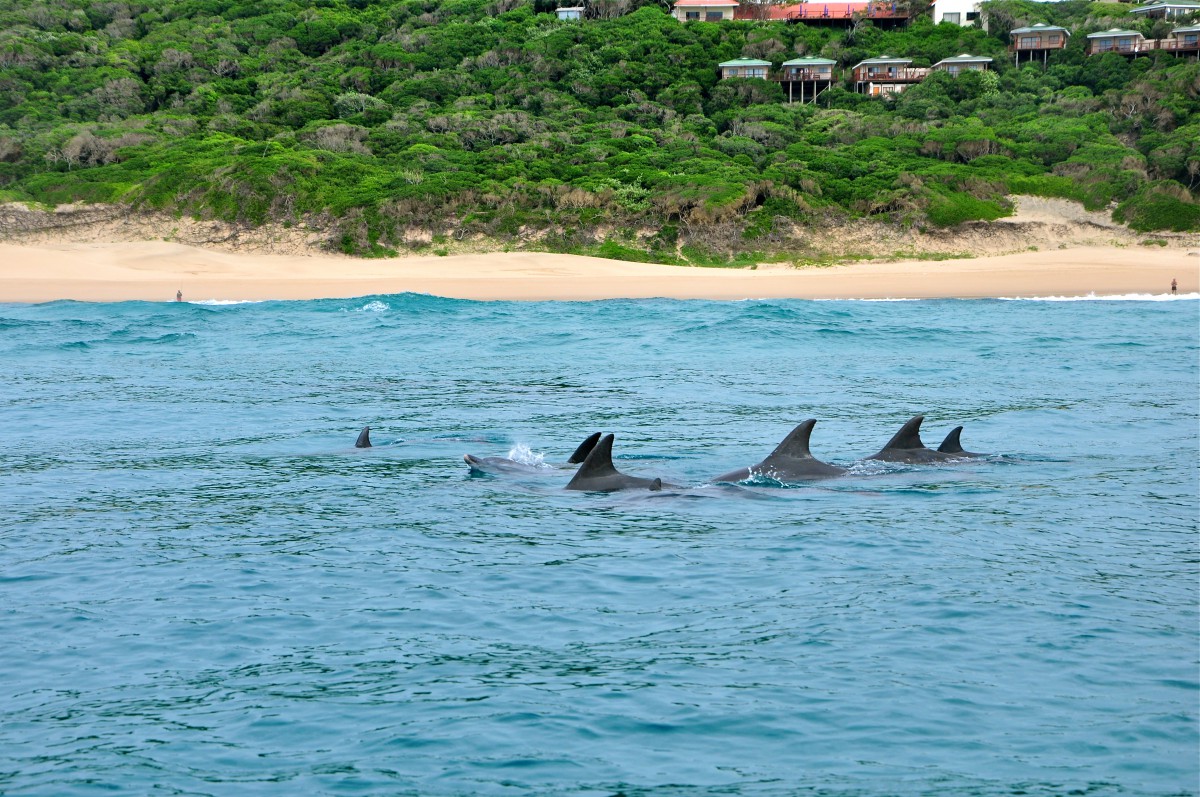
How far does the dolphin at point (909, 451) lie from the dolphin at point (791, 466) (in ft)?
2.26

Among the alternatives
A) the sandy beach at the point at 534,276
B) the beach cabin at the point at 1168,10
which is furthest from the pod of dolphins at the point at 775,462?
the beach cabin at the point at 1168,10

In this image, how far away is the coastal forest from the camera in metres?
44.4

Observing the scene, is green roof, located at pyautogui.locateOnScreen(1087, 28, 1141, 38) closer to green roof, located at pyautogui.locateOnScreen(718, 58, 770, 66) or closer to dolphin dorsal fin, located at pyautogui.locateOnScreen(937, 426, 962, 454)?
green roof, located at pyautogui.locateOnScreen(718, 58, 770, 66)

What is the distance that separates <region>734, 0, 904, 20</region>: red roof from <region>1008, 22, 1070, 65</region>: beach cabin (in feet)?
29.9

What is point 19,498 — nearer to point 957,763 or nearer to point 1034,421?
point 957,763

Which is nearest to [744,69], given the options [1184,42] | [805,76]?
[805,76]

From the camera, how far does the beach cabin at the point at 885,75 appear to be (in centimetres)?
6191

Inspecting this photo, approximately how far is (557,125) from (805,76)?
15.6 meters

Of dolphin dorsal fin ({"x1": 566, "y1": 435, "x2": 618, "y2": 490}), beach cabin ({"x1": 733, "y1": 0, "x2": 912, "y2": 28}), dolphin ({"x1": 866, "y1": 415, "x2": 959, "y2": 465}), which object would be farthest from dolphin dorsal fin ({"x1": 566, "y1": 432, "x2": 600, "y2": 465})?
beach cabin ({"x1": 733, "y1": 0, "x2": 912, "y2": 28})

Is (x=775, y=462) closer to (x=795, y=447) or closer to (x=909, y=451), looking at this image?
(x=795, y=447)

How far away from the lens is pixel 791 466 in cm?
1184

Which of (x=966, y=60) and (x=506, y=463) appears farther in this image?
(x=966, y=60)

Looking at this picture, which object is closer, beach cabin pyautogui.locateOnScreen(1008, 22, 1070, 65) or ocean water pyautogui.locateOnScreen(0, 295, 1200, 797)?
ocean water pyautogui.locateOnScreen(0, 295, 1200, 797)

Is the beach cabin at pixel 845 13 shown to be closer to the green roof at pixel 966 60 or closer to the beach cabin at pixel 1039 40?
the beach cabin at pixel 1039 40
